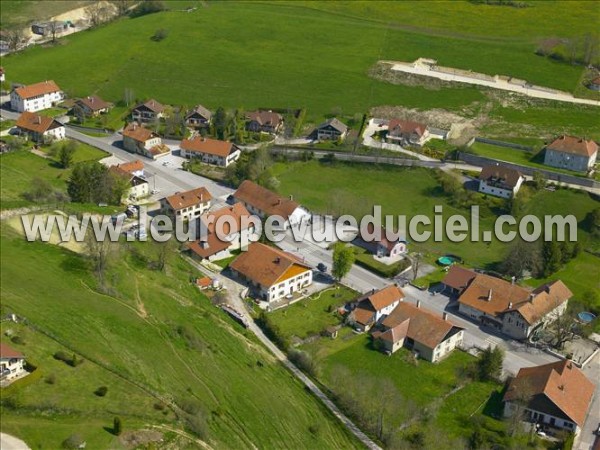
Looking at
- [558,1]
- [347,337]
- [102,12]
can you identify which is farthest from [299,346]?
[558,1]

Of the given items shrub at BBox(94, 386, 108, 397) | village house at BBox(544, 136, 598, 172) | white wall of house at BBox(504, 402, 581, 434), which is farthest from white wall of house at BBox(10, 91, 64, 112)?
white wall of house at BBox(504, 402, 581, 434)

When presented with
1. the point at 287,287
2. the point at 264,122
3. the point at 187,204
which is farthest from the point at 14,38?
the point at 287,287

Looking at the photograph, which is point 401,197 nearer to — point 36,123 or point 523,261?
point 523,261

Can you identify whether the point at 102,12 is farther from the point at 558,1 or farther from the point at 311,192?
the point at 558,1

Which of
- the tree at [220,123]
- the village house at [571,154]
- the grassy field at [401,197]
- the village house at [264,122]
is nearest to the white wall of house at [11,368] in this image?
the grassy field at [401,197]

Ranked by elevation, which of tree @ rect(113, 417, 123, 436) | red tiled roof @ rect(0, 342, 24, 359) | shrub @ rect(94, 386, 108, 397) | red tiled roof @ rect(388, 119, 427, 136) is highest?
red tiled roof @ rect(0, 342, 24, 359)

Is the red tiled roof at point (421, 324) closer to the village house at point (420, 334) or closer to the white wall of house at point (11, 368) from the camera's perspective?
the village house at point (420, 334)

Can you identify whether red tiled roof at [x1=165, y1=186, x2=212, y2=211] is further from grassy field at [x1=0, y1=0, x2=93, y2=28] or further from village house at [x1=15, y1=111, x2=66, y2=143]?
grassy field at [x1=0, y1=0, x2=93, y2=28]
